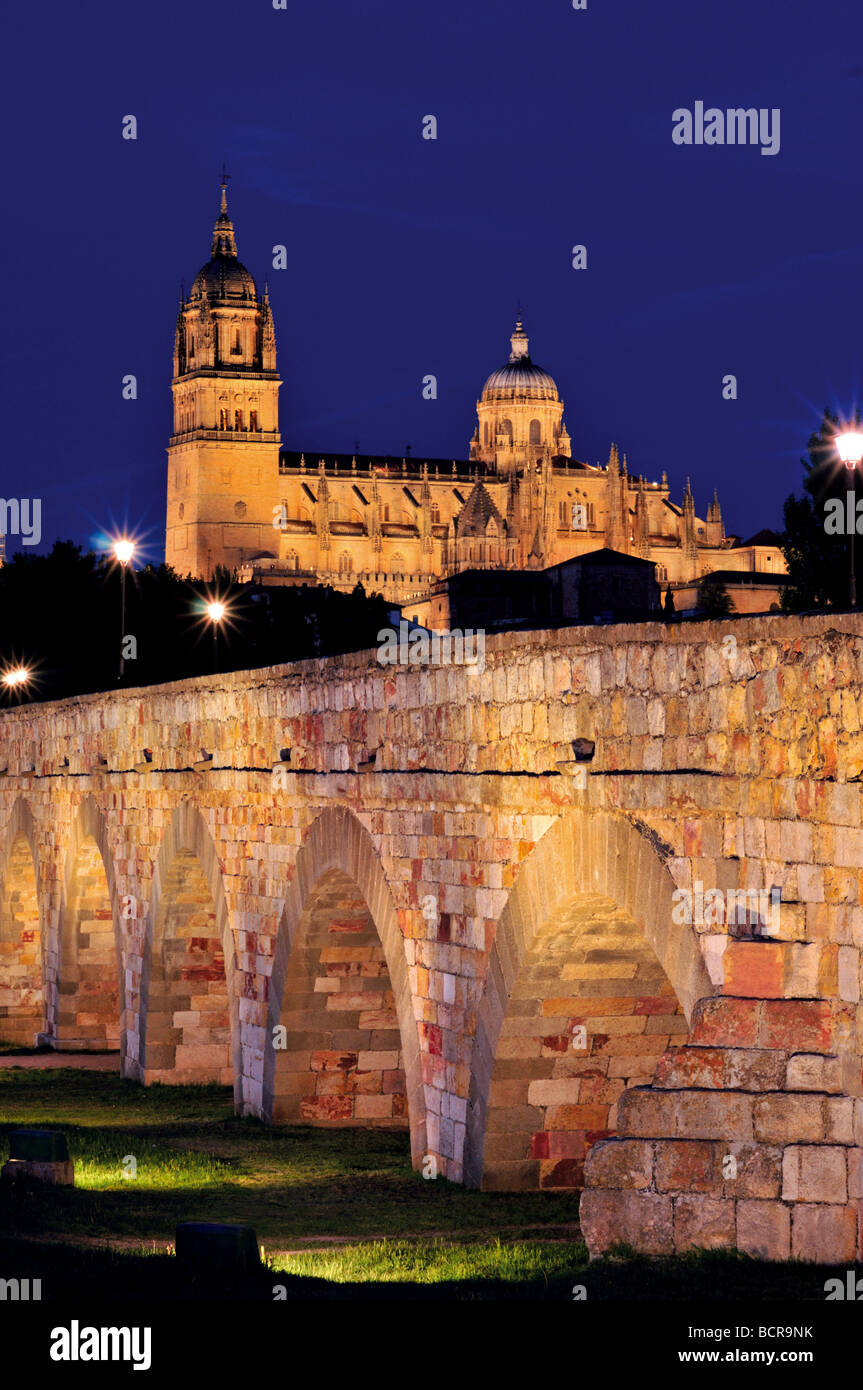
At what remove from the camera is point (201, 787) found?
2030 centimetres

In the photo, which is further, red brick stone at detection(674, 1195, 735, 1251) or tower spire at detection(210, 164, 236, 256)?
tower spire at detection(210, 164, 236, 256)

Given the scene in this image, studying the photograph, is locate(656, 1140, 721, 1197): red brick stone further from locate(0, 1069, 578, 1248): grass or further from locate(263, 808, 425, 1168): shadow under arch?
locate(263, 808, 425, 1168): shadow under arch

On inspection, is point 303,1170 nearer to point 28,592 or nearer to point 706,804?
point 706,804

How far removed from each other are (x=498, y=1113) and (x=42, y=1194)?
3.04 m

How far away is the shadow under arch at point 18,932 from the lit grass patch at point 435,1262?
19.4 m

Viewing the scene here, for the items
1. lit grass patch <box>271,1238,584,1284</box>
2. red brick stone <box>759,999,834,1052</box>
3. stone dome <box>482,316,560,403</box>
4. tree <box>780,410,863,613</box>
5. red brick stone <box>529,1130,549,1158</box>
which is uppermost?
stone dome <box>482,316,560,403</box>

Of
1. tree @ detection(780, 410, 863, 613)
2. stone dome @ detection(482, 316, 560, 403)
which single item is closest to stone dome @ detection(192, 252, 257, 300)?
stone dome @ detection(482, 316, 560, 403)

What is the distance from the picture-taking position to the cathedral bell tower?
152500 mm

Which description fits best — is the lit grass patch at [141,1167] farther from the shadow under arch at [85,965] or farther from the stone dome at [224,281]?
the stone dome at [224,281]

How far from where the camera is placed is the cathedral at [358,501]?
153 meters

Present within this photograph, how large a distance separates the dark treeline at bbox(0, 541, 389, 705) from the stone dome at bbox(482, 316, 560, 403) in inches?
3652

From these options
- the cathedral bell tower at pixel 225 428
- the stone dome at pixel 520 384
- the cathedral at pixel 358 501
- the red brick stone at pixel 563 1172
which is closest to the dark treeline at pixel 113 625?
the red brick stone at pixel 563 1172

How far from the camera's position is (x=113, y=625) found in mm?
69750

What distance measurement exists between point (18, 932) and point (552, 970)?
1998 cm
